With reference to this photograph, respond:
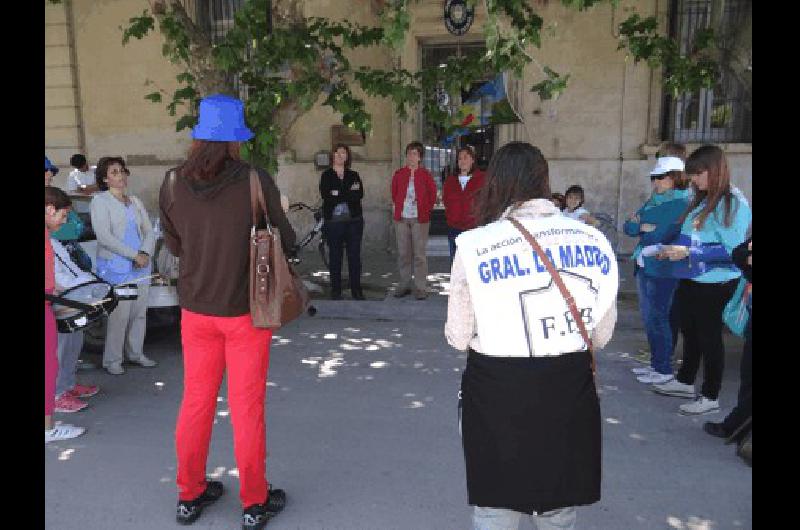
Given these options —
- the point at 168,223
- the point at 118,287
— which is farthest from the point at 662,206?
the point at 118,287

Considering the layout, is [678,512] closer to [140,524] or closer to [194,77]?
[140,524]

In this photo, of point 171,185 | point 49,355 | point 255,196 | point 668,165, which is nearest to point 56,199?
point 49,355

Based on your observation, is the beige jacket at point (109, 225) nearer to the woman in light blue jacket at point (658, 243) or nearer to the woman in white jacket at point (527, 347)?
the woman in white jacket at point (527, 347)

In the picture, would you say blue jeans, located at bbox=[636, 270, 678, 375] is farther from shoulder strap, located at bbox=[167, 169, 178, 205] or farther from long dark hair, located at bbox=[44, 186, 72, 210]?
long dark hair, located at bbox=[44, 186, 72, 210]

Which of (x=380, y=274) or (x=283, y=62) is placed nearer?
(x=283, y=62)

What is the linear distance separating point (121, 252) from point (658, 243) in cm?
431

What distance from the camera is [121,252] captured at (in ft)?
17.3

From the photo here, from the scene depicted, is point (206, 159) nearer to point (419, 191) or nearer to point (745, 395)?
point (745, 395)

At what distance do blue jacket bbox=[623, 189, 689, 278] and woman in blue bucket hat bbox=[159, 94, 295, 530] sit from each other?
2.97m

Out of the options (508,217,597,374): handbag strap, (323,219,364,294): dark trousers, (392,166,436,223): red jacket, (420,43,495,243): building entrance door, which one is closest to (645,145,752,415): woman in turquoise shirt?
(508,217,597,374): handbag strap

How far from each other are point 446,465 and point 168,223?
212 cm

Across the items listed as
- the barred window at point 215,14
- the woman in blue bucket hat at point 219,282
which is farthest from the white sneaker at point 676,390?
the barred window at point 215,14

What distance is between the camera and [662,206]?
4.80 meters

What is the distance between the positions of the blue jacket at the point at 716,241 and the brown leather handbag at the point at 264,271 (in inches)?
111
